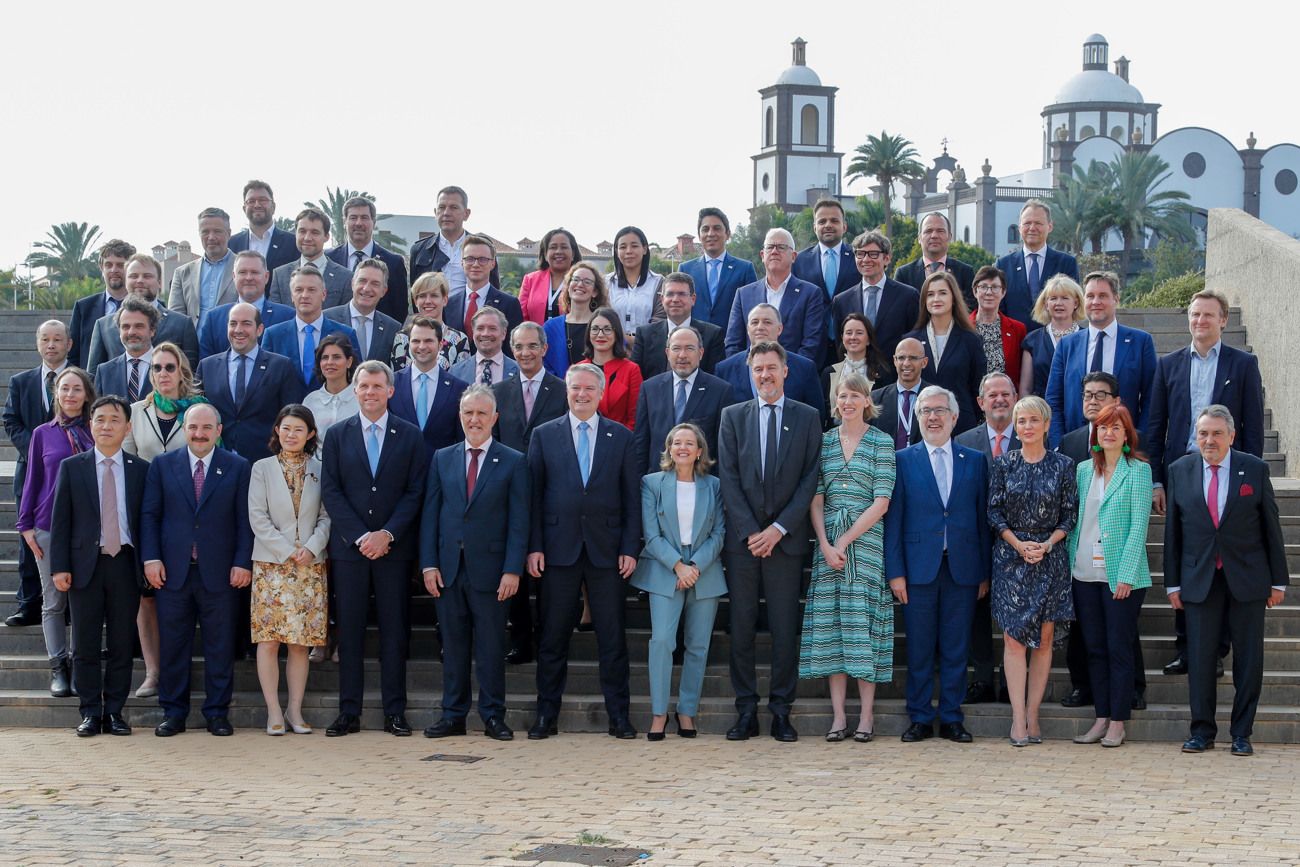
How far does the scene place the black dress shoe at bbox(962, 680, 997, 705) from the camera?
920cm

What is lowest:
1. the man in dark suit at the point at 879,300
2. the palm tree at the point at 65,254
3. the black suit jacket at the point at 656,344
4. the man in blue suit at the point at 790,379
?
the man in blue suit at the point at 790,379

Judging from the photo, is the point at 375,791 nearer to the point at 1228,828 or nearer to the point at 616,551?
the point at 616,551

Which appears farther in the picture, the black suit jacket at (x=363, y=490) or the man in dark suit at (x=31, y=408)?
the man in dark suit at (x=31, y=408)

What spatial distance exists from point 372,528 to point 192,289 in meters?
3.63

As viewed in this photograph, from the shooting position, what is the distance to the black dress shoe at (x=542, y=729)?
9016 millimetres

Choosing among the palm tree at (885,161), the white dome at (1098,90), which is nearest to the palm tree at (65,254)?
the palm tree at (885,161)

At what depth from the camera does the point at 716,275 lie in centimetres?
1148

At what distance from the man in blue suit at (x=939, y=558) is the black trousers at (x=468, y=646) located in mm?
2305

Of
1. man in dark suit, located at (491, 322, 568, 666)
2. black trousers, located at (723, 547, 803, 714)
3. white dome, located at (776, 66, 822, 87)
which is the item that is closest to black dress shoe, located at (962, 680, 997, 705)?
black trousers, located at (723, 547, 803, 714)

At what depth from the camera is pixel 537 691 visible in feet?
30.8

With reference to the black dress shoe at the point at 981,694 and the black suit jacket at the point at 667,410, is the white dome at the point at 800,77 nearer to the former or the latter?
the black suit jacket at the point at 667,410

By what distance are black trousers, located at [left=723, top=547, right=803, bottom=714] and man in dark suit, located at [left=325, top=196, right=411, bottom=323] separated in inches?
155

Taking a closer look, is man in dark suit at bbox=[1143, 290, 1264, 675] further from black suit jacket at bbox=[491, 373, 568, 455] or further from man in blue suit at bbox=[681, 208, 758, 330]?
black suit jacket at bbox=[491, 373, 568, 455]

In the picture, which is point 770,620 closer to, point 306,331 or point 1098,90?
point 306,331
